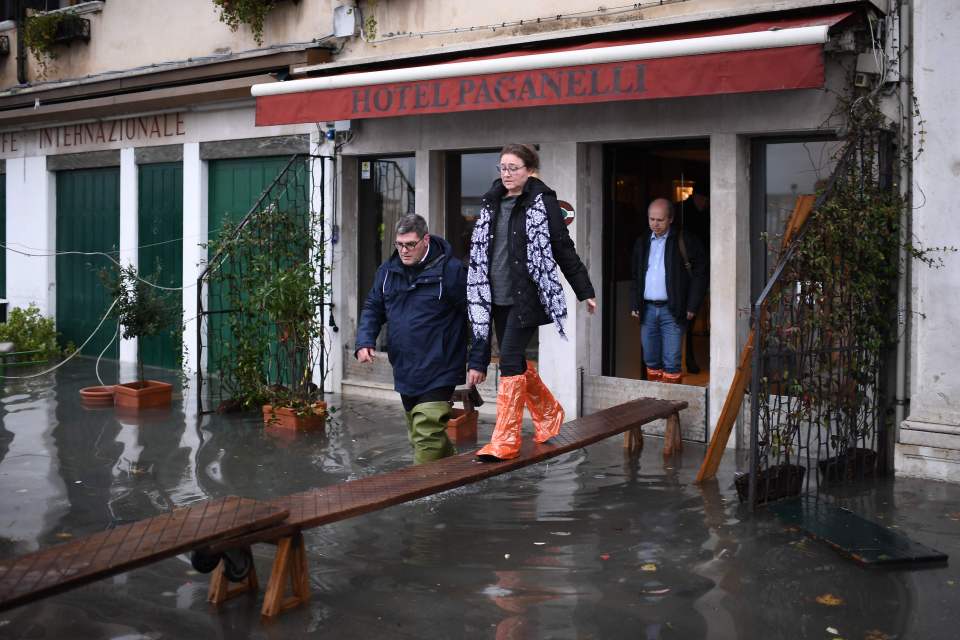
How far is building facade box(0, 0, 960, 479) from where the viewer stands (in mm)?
7645

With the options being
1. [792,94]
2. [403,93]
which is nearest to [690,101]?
[792,94]

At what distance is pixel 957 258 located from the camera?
744 centimetres

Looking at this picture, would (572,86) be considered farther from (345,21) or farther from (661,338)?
(345,21)

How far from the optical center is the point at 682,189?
34.6 ft

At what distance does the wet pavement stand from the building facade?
4.34ft

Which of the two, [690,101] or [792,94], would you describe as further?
[690,101]

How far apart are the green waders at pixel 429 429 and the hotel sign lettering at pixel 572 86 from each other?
273 cm

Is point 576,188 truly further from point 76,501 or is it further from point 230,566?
point 230,566

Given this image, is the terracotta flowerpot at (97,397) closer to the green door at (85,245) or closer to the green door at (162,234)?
the green door at (162,234)

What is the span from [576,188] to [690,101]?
1210mm

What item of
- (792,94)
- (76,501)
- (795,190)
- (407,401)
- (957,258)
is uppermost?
(792,94)

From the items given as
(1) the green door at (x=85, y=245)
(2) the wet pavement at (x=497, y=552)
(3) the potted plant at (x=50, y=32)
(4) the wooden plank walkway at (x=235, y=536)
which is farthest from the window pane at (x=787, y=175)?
(3) the potted plant at (x=50, y=32)

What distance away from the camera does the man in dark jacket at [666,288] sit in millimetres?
9312

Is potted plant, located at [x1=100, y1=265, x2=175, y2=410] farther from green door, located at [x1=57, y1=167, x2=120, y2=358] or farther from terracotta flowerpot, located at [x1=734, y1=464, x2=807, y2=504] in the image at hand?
terracotta flowerpot, located at [x1=734, y1=464, x2=807, y2=504]
